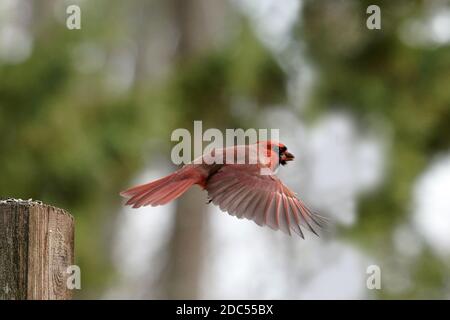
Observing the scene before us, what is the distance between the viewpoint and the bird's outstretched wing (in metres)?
4.44

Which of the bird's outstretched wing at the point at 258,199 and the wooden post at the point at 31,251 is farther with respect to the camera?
the bird's outstretched wing at the point at 258,199

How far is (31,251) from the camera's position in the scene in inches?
120

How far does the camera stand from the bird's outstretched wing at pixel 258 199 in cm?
444

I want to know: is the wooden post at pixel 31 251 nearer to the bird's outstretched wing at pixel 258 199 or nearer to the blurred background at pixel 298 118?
the bird's outstretched wing at pixel 258 199

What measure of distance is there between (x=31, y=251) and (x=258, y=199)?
5.75 ft

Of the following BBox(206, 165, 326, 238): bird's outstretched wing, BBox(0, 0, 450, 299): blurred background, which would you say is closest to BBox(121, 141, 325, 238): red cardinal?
BBox(206, 165, 326, 238): bird's outstretched wing

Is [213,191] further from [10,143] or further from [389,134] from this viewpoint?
[389,134]

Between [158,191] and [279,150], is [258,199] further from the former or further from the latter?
[158,191]

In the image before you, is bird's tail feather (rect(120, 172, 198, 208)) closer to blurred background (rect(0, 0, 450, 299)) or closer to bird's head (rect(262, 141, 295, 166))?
bird's head (rect(262, 141, 295, 166))

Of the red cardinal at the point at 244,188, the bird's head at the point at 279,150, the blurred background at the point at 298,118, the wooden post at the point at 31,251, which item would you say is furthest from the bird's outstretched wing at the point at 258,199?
the blurred background at the point at 298,118

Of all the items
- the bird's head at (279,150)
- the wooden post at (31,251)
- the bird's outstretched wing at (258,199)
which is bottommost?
the wooden post at (31,251)

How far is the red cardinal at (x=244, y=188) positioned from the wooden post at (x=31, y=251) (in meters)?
1.22

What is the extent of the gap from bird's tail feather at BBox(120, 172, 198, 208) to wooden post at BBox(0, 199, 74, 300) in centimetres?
119

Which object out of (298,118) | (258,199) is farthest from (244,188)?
(298,118)
